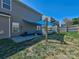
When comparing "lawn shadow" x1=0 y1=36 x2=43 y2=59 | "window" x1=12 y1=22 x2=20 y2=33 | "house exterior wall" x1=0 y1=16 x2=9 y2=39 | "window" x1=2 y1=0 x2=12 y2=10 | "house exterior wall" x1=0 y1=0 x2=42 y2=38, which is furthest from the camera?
"window" x1=12 y1=22 x2=20 y2=33

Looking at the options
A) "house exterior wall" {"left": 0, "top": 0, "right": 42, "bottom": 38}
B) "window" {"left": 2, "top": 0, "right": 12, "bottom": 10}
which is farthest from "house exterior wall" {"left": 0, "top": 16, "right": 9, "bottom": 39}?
"window" {"left": 2, "top": 0, "right": 12, "bottom": 10}

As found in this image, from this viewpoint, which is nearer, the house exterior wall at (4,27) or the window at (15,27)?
the house exterior wall at (4,27)

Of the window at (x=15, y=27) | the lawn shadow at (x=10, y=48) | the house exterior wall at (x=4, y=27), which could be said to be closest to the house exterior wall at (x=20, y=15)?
the house exterior wall at (x=4, y=27)

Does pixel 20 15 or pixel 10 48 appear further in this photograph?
pixel 20 15

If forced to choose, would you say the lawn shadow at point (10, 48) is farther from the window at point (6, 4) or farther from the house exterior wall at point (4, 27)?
the window at point (6, 4)

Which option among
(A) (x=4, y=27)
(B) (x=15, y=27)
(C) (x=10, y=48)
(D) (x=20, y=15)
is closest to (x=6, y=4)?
(A) (x=4, y=27)

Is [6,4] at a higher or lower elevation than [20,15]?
higher

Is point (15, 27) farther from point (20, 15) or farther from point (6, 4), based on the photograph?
point (6, 4)

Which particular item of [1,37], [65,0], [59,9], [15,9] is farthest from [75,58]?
[59,9]

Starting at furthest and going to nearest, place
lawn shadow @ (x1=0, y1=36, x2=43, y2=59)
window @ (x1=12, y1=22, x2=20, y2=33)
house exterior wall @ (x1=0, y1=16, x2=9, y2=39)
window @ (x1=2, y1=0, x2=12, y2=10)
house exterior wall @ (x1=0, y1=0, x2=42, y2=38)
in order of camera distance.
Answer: window @ (x1=12, y1=22, x2=20, y2=33) < house exterior wall @ (x1=0, y1=0, x2=42, y2=38) < window @ (x1=2, y1=0, x2=12, y2=10) < house exterior wall @ (x1=0, y1=16, x2=9, y2=39) < lawn shadow @ (x1=0, y1=36, x2=43, y2=59)

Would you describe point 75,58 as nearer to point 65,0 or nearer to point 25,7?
point 25,7

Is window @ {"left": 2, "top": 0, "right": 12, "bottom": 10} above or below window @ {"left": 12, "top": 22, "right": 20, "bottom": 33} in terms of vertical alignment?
above

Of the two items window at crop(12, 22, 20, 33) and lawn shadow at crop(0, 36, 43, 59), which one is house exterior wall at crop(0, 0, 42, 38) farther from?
lawn shadow at crop(0, 36, 43, 59)

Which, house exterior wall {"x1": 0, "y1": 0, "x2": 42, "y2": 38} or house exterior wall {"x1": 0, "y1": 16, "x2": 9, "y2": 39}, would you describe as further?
house exterior wall {"x1": 0, "y1": 0, "x2": 42, "y2": 38}
